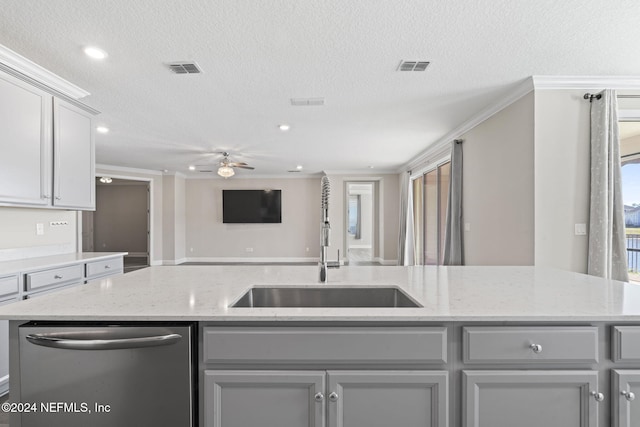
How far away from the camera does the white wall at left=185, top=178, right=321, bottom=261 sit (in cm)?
853

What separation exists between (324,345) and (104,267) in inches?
120

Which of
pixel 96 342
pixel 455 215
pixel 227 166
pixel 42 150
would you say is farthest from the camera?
pixel 227 166

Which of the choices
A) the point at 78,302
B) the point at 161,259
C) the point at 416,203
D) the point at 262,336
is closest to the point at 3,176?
the point at 78,302

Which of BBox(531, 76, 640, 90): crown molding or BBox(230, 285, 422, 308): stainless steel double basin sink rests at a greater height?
BBox(531, 76, 640, 90): crown molding

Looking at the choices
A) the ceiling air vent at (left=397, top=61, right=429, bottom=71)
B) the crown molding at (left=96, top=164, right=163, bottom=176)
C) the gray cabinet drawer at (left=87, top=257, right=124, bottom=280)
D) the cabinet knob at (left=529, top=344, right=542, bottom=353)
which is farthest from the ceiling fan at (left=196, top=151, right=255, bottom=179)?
the cabinet knob at (left=529, top=344, right=542, bottom=353)

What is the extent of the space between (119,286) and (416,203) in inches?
256

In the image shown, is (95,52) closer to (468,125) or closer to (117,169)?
(468,125)

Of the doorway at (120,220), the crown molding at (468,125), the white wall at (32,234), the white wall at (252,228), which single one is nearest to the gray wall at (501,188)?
the crown molding at (468,125)

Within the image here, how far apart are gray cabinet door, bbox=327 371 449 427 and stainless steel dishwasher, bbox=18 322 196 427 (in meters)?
0.52

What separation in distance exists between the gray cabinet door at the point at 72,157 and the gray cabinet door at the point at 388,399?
3.07m

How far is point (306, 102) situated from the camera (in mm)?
3266

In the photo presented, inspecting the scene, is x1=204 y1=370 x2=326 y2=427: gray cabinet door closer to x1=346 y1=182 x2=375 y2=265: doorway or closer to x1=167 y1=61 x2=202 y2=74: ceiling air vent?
x1=167 y1=61 x2=202 y2=74: ceiling air vent

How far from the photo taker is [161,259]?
789cm

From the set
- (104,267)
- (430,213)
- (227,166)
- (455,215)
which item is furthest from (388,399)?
(430,213)
